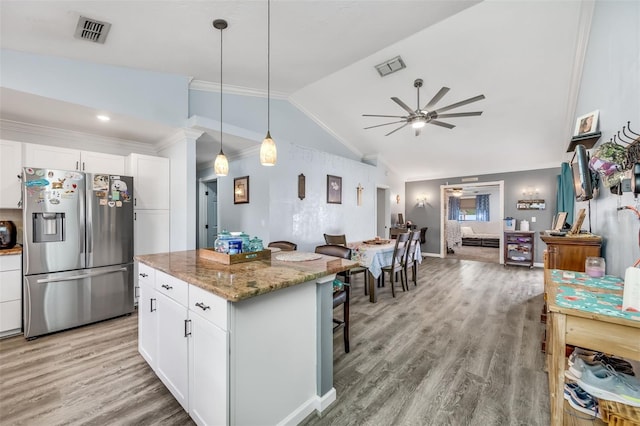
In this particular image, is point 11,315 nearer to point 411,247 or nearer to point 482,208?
point 411,247

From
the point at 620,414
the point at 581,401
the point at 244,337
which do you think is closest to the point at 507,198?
the point at 581,401

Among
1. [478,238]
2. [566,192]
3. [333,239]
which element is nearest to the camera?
[333,239]

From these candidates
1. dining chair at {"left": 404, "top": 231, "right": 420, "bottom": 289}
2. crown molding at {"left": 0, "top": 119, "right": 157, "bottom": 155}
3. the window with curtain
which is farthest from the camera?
the window with curtain

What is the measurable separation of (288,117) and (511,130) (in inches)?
169

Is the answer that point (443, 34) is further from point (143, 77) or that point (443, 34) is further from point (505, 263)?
point (505, 263)

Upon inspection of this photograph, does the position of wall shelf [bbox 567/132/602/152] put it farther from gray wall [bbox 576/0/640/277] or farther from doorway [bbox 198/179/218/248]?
doorway [bbox 198/179/218/248]

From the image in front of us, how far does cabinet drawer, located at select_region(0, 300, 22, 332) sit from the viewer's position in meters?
2.62

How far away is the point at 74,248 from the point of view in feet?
9.35

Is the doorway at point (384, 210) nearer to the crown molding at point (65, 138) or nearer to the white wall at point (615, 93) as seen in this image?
the white wall at point (615, 93)

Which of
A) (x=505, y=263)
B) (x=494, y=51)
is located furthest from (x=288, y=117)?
(x=505, y=263)

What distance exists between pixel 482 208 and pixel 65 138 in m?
13.0

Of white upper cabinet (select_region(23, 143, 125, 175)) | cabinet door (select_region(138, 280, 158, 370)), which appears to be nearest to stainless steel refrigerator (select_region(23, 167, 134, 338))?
Result: white upper cabinet (select_region(23, 143, 125, 175))

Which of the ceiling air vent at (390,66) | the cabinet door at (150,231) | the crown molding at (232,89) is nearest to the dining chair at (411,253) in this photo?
the ceiling air vent at (390,66)

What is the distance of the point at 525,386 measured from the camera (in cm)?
196
